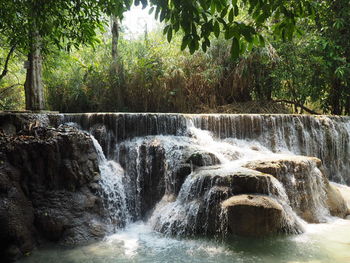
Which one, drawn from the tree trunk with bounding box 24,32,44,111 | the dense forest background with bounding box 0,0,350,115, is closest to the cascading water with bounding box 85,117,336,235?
the tree trunk with bounding box 24,32,44,111

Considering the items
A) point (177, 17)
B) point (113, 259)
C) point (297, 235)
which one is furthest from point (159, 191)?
point (177, 17)

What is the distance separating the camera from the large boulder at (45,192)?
413 cm

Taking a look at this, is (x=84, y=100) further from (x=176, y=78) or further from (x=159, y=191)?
(x=159, y=191)

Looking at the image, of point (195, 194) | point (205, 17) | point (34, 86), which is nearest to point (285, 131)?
point (195, 194)

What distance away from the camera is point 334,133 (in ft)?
25.6

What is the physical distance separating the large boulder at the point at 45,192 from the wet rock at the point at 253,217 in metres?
1.99

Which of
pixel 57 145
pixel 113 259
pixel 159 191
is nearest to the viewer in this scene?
pixel 113 259

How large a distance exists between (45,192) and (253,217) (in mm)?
3149

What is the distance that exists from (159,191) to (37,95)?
14.9ft

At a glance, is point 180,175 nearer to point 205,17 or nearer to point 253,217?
point 253,217

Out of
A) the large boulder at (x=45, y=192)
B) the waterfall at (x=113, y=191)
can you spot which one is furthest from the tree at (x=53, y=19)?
the waterfall at (x=113, y=191)

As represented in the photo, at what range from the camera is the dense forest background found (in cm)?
956

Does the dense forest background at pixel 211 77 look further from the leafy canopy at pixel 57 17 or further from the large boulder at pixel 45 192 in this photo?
the leafy canopy at pixel 57 17

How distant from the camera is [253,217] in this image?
434cm
